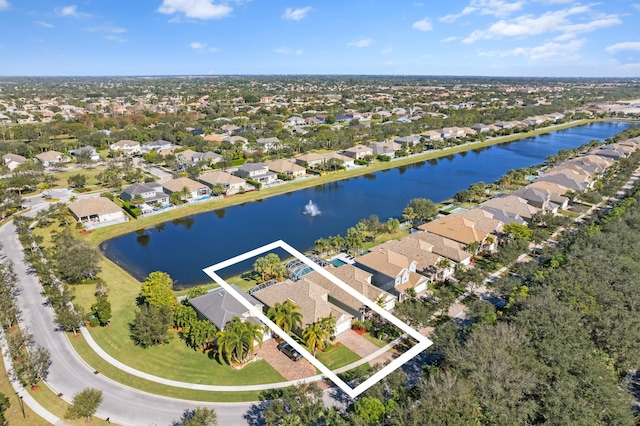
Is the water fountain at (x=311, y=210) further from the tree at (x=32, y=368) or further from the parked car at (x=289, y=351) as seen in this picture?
the tree at (x=32, y=368)

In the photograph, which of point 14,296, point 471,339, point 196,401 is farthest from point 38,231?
point 471,339

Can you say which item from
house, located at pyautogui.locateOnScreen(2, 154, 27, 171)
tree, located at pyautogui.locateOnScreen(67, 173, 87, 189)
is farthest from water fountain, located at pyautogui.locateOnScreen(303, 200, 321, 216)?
house, located at pyautogui.locateOnScreen(2, 154, 27, 171)

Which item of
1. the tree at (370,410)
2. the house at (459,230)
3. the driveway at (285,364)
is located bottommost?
the driveway at (285,364)

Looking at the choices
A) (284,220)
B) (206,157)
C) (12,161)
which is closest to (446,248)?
(284,220)

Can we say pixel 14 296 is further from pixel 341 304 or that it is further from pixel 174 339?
pixel 341 304

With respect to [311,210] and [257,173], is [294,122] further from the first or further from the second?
[311,210]

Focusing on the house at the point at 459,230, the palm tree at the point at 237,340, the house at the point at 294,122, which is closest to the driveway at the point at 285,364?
the palm tree at the point at 237,340

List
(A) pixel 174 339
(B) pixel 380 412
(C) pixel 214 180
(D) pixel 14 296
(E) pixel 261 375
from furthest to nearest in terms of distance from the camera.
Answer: (C) pixel 214 180, (D) pixel 14 296, (A) pixel 174 339, (E) pixel 261 375, (B) pixel 380 412
